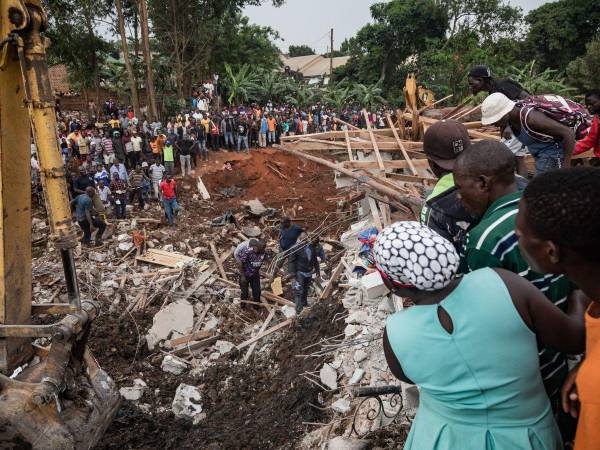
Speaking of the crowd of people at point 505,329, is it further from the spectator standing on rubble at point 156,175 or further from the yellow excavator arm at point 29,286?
the spectator standing on rubble at point 156,175

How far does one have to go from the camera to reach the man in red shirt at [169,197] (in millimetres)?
12820

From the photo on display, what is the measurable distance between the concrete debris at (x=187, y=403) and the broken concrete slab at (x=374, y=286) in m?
2.89

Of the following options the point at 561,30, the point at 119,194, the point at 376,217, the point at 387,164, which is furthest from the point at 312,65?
the point at 376,217

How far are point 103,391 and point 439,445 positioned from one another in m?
3.35

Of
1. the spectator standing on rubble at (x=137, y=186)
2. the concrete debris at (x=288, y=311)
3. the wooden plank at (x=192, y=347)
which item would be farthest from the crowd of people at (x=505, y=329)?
the spectator standing on rubble at (x=137, y=186)

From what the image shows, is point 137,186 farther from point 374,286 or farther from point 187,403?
point 374,286

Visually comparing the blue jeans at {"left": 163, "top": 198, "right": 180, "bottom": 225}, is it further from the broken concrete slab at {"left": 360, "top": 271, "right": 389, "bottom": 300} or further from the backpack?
the backpack

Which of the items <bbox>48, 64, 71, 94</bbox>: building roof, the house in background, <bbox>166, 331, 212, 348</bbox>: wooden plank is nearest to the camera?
<bbox>166, 331, 212, 348</bbox>: wooden plank

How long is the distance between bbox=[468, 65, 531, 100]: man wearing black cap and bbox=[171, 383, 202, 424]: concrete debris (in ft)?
17.3

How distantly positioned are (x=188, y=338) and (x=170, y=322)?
0.60 metres

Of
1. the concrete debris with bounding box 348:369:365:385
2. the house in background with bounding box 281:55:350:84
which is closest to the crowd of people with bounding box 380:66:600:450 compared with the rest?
the concrete debris with bounding box 348:369:365:385

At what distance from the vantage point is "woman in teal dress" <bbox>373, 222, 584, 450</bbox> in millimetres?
1588

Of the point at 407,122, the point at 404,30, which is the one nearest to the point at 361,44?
the point at 404,30

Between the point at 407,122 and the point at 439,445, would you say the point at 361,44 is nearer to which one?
the point at 407,122
